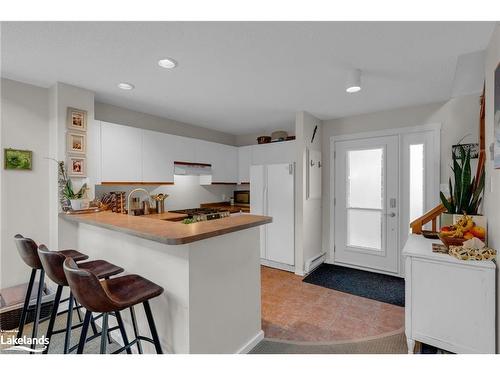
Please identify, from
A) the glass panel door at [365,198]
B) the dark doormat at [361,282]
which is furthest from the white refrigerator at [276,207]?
the glass panel door at [365,198]

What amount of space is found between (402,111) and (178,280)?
348 centimetres

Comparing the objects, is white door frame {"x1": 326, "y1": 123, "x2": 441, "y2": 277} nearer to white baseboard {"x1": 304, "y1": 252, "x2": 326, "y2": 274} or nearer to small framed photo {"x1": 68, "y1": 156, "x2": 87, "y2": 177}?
white baseboard {"x1": 304, "y1": 252, "x2": 326, "y2": 274}

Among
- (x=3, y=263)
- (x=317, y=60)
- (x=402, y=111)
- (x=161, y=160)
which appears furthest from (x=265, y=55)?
(x=3, y=263)

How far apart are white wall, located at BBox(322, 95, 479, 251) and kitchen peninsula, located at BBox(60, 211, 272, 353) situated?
2.45 meters

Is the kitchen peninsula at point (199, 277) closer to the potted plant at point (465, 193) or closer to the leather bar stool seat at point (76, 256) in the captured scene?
the leather bar stool seat at point (76, 256)

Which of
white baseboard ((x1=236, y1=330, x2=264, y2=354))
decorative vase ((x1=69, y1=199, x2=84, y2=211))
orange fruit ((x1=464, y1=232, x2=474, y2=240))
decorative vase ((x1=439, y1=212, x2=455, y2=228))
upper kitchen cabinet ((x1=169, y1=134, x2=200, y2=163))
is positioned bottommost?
white baseboard ((x1=236, y1=330, x2=264, y2=354))

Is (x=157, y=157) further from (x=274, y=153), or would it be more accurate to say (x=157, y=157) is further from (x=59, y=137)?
(x=274, y=153)

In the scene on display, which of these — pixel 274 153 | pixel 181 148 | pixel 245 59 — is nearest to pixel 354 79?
pixel 245 59

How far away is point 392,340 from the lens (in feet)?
6.72

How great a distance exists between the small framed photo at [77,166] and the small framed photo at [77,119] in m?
0.31

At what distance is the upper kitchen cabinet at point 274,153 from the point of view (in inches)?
146

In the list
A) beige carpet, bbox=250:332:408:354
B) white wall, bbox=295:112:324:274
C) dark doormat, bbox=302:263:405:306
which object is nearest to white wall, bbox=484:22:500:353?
beige carpet, bbox=250:332:408:354

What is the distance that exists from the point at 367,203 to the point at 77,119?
150 inches

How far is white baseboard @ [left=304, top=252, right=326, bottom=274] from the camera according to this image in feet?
11.6
